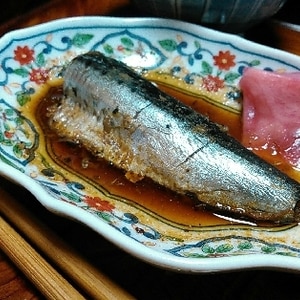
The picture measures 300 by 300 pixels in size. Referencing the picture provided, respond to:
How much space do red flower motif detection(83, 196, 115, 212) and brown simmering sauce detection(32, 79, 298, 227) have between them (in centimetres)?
6

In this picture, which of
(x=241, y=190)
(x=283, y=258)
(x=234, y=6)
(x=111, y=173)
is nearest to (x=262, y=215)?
(x=241, y=190)

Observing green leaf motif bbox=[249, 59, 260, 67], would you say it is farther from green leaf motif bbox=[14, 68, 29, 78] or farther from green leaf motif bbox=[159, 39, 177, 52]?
green leaf motif bbox=[14, 68, 29, 78]

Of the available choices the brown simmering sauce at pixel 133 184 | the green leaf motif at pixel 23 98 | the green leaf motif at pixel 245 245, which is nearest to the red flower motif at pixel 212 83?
the brown simmering sauce at pixel 133 184

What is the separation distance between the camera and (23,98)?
167 centimetres

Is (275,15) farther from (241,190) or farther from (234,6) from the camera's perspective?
(241,190)

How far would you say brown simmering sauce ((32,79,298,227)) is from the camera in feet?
4.51

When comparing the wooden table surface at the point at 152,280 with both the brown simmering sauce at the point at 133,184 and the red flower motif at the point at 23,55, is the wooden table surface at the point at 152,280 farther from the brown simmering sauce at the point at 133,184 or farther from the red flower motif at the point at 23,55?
the red flower motif at the point at 23,55

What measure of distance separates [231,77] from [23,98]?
61cm

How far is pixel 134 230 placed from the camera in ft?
4.18

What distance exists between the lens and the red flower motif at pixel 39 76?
5.74ft

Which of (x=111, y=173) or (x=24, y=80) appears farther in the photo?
(x=24, y=80)

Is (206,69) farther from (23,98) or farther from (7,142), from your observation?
(7,142)

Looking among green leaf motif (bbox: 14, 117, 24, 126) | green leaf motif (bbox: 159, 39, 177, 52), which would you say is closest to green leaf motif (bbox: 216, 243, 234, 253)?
green leaf motif (bbox: 14, 117, 24, 126)

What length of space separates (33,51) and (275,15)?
2.79 ft
